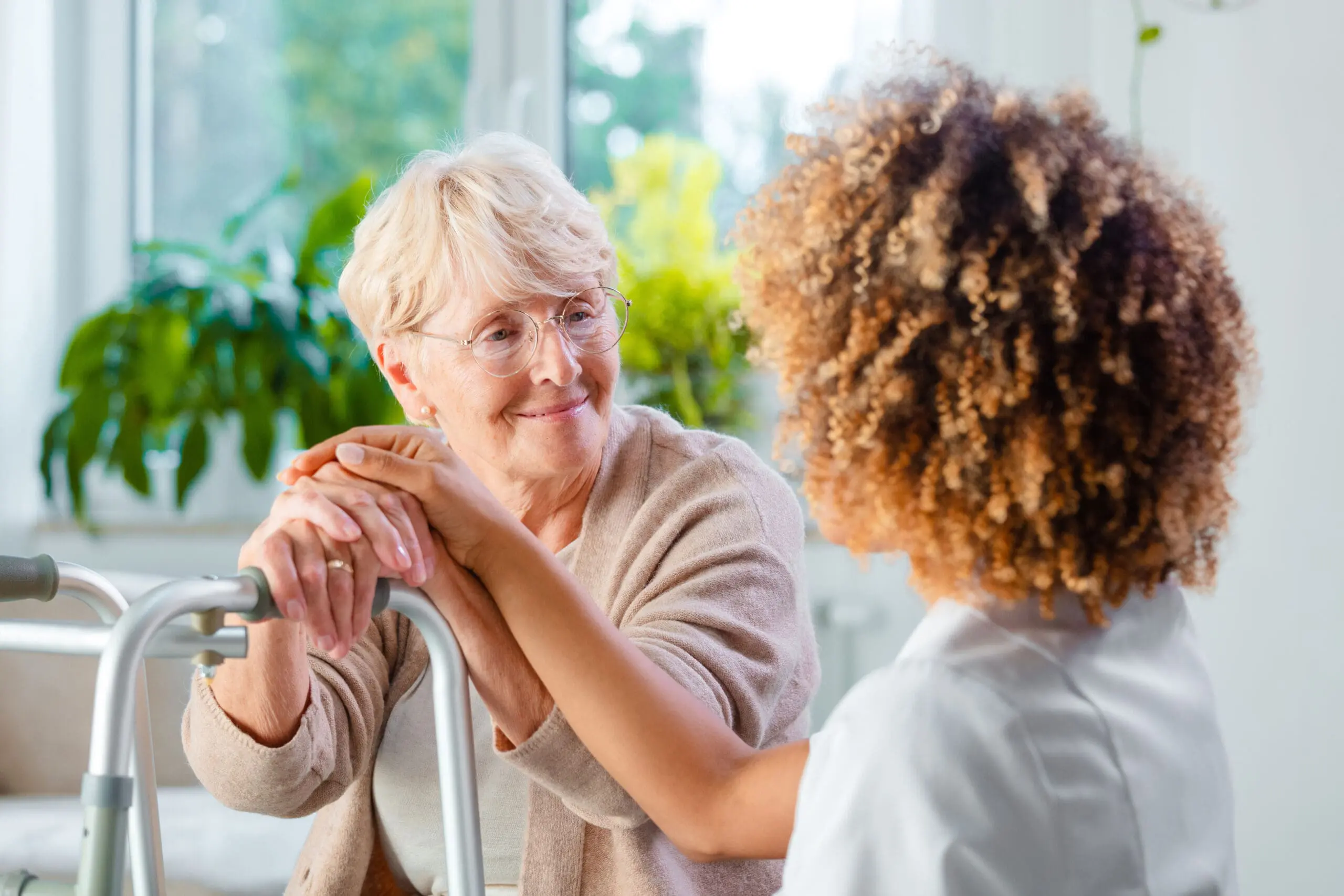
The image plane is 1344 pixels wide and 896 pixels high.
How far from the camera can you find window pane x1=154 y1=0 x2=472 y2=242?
3.09 metres

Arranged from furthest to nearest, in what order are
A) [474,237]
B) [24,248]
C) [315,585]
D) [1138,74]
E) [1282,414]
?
[24,248] → [1138,74] → [1282,414] → [474,237] → [315,585]

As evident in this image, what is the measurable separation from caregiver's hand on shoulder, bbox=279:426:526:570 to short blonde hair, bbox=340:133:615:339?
0.97 feet

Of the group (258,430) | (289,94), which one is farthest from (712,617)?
(289,94)

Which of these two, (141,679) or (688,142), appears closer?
(141,679)

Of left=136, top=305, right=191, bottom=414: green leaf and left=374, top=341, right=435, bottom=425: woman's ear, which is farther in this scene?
left=136, top=305, right=191, bottom=414: green leaf

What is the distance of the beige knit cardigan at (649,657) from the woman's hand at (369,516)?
0.58ft

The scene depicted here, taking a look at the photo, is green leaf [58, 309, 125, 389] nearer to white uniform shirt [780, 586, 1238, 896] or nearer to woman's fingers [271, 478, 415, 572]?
woman's fingers [271, 478, 415, 572]

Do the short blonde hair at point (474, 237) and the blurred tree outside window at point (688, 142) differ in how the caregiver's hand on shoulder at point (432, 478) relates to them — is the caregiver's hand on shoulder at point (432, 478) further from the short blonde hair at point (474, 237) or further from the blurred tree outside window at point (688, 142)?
the blurred tree outside window at point (688, 142)

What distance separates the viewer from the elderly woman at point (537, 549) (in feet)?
3.68

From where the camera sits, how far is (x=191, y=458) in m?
2.73

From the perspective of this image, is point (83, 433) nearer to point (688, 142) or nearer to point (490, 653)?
point (688, 142)

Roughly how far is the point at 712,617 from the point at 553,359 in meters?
0.35

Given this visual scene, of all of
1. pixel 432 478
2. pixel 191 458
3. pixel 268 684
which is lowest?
pixel 191 458

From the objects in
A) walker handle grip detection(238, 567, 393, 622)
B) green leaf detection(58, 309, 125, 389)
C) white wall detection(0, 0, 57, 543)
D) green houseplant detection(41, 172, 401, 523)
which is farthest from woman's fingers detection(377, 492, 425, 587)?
white wall detection(0, 0, 57, 543)
